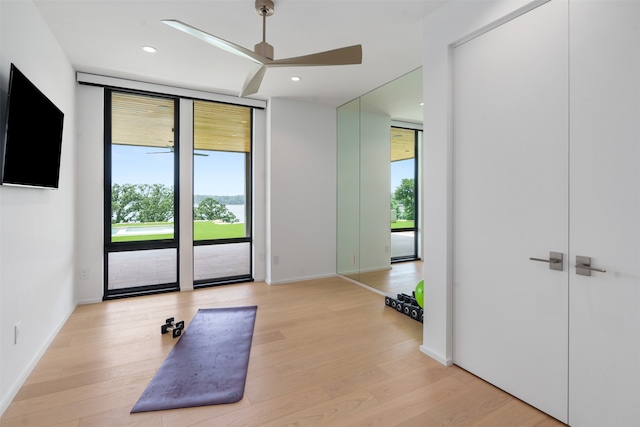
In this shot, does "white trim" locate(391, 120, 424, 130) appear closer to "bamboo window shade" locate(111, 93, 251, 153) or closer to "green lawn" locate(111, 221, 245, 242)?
"bamboo window shade" locate(111, 93, 251, 153)

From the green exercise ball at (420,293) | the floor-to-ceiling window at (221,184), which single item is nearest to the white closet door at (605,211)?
the green exercise ball at (420,293)

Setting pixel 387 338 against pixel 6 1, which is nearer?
pixel 6 1

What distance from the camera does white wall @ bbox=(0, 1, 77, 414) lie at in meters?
1.95

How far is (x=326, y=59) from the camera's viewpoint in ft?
7.30

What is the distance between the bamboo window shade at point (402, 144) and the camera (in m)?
3.72

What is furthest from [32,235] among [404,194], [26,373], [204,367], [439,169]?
[404,194]

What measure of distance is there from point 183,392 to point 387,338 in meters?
1.74

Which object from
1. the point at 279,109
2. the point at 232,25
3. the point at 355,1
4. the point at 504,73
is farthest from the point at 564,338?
the point at 279,109

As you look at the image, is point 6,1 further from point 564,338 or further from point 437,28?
point 564,338

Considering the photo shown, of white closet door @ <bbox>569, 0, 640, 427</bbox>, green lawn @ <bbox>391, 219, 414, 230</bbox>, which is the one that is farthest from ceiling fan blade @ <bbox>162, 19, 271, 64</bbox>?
green lawn @ <bbox>391, 219, 414, 230</bbox>

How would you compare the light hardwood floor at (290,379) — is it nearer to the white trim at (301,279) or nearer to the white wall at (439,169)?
the white wall at (439,169)

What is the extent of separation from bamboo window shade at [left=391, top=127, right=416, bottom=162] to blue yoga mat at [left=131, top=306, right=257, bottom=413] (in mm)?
2587

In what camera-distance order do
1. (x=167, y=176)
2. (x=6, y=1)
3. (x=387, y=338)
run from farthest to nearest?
(x=167, y=176)
(x=387, y=338)
(x=6, y=1)

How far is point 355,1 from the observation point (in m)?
2.39
